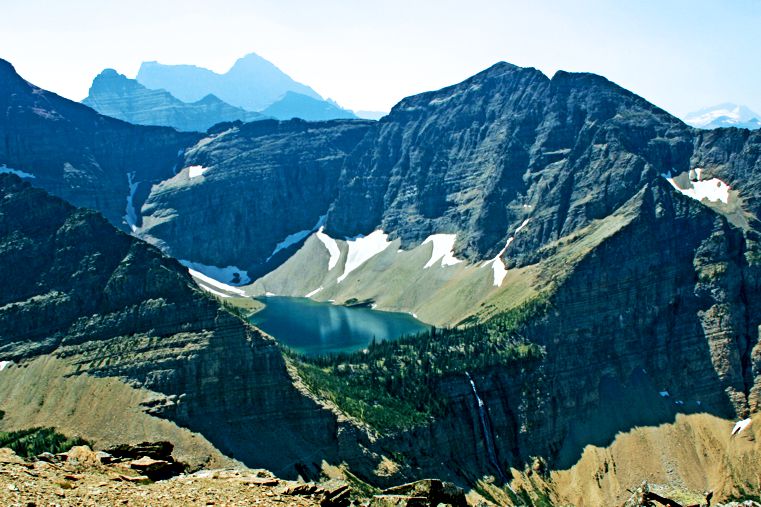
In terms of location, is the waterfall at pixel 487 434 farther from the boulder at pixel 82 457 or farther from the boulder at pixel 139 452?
the boulder at pixel 82 457

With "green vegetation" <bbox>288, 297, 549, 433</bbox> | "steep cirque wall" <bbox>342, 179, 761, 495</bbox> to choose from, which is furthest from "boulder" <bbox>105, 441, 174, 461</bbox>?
"steep cirque wall" <bbox>342, 179, 761, 495</bbox>

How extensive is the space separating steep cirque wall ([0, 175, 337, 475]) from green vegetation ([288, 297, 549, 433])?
39.2 ft

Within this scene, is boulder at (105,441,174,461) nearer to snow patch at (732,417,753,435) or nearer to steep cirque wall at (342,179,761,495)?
steep cirque wall at (342,179,761,495)

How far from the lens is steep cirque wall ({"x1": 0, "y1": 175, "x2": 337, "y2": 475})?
10712 cm

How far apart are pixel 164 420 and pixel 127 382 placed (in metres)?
10.9

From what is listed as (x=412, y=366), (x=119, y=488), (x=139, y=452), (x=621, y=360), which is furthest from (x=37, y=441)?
(x=621, y=360)

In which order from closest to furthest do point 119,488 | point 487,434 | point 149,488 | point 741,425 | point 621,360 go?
1. point 119,488
2. point 149,488
3. point 487,434
4. point 741,425
5. point 621,360

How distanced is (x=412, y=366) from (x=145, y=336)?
62.5m

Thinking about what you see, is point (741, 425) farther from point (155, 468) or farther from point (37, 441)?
point (155, 468)

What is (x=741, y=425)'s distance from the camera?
160875mm

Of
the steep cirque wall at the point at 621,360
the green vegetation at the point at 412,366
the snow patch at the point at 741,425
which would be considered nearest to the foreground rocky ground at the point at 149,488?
the green vegetation at the point at 412,366

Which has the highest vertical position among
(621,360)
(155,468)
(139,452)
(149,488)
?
(149,488)

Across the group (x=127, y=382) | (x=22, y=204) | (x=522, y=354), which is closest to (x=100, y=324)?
(x=127, y=382)

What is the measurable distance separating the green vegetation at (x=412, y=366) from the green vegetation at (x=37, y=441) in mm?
38383
